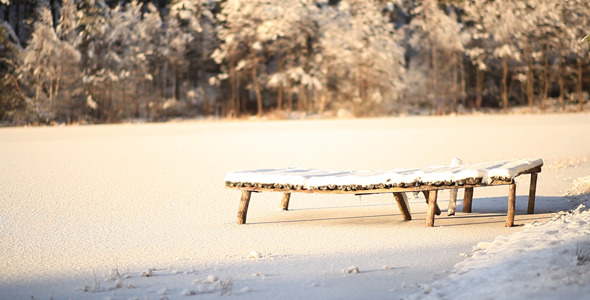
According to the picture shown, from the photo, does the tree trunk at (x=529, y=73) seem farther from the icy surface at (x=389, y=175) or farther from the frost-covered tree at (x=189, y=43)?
the icy surface at (x=389, y=175)

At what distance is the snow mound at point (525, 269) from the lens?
4379mm

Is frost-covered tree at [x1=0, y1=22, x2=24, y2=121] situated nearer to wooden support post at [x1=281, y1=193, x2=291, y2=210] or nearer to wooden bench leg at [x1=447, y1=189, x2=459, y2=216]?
wooden support post at [x1=281, y1=193, x2=291, y2=210]

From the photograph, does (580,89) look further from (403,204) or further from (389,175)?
(389,175)

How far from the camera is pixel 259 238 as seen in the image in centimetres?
712

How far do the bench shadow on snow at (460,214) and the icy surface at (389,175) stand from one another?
0.60 meters

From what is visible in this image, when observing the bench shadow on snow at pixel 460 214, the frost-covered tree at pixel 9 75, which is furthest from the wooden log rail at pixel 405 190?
the frost-covered tree at pixel 9 75

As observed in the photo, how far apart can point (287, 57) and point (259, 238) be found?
35.6 meters

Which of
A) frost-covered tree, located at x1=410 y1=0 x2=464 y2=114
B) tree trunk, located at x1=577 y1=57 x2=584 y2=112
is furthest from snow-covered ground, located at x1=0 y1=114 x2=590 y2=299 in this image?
frost-covered tree, located at x1=410 y1=0 x2=464 y2=114

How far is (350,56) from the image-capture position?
40375 mm

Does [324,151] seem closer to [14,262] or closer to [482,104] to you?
[14,262]

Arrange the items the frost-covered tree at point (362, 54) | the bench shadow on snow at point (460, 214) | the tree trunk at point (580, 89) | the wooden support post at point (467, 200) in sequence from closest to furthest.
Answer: the bench shadow on snow at point (460, 214), the wooden support post at point (467, 200), the tree trunk at point (580, 89), the frost-covered tree at point (362, 54)

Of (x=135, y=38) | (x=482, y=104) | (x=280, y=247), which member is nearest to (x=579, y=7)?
(x=482, y=104)

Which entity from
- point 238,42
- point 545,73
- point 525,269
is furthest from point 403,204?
point 238,42

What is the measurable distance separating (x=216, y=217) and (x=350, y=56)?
32.5 meters
